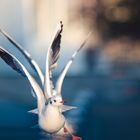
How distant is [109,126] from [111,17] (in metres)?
0.45

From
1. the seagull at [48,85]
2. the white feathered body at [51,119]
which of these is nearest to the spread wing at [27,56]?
the seagull at [48,85]

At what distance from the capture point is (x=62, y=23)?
222cm

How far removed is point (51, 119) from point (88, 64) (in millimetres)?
271

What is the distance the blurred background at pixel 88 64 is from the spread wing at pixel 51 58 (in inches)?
0.7

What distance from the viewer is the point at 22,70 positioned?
2248 millimetres

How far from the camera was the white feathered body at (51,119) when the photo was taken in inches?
87.2

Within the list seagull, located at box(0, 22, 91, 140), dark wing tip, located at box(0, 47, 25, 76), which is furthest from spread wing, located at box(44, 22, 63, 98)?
dark wing tip, located at box(0, 47, 25, 76)

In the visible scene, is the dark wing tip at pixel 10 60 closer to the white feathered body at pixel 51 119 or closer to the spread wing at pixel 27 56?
the spread wing at pixel 27 56

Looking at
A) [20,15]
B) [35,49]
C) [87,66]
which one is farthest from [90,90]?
[20,15]

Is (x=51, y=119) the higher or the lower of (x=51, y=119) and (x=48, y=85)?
the lower

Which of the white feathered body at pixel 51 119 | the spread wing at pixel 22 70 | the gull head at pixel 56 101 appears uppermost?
Result: the spread wing at pixel 22 70

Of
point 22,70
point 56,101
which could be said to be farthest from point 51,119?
point 22,70

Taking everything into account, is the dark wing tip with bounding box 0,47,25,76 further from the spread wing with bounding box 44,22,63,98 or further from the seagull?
the spread wing with bounding box 44,22,63,98

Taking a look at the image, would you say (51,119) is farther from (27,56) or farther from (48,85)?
(27,56)
